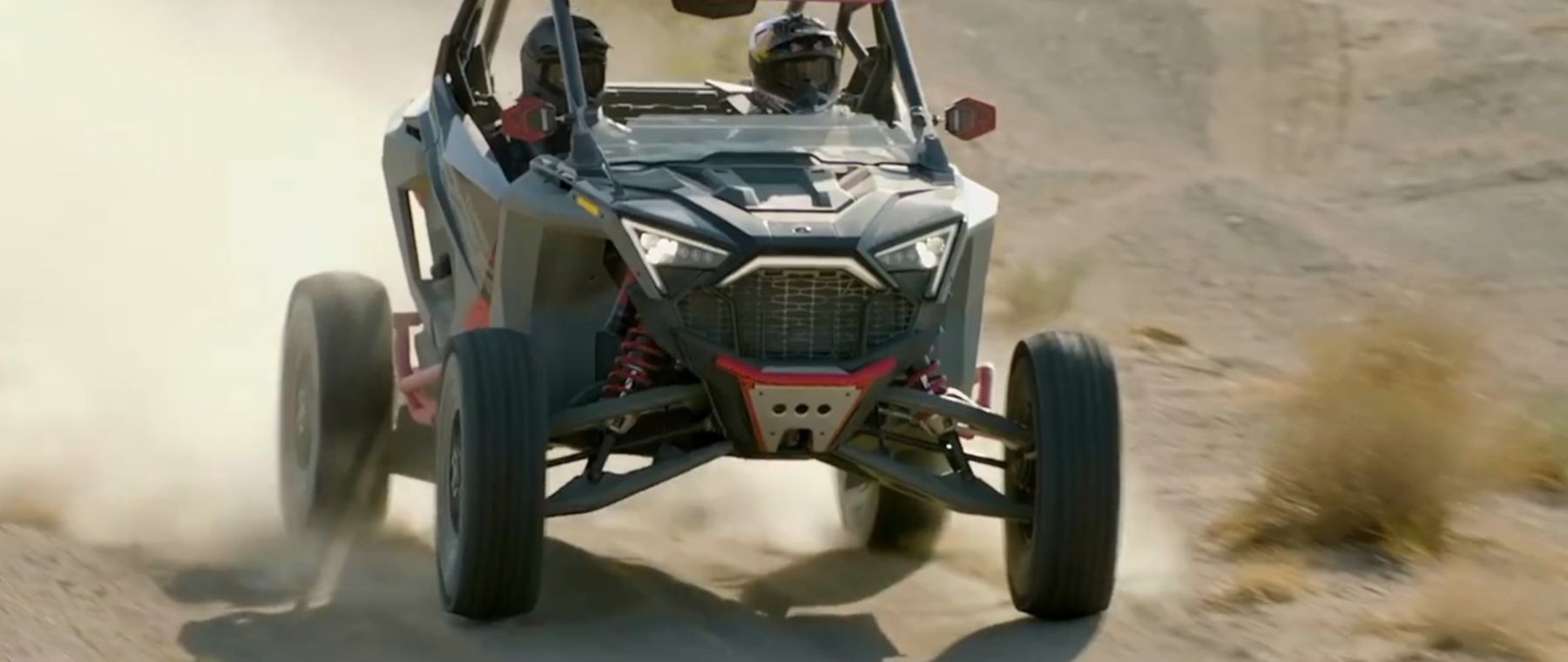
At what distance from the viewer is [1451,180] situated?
1830 cm

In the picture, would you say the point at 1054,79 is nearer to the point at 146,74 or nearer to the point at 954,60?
the point at 954,60

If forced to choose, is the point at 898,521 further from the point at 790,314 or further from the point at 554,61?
the point at 790,314

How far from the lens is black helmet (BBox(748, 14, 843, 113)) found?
896cm

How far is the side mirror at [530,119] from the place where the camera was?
7871 millimetres

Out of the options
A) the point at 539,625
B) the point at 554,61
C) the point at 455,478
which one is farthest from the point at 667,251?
the point at 554,61

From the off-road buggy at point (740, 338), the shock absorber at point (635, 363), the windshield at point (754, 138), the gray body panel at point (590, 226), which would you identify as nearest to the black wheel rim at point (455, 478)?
the off-road buggy at point (740, 338)

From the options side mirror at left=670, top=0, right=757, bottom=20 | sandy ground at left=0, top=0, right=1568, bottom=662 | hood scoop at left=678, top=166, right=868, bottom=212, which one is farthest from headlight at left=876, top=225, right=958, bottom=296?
side mirror at left=670, top=0, right=757, bottom=20

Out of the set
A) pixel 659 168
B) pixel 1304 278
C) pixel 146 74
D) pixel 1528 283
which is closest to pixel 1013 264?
pixel 1304 278

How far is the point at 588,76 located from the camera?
8.82m

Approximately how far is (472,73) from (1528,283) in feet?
27.7

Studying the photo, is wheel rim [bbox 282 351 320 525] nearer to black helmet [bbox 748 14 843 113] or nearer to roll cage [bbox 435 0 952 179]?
roll cage [bbox 435 0 952 179]

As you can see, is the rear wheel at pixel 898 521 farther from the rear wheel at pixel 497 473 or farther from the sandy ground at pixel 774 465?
the rear wheel at pixel 497 473

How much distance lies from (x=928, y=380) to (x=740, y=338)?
0.65 metres

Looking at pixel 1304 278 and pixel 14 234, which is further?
pixel 1304 278
